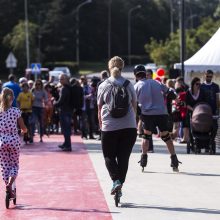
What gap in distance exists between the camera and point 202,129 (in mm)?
17781

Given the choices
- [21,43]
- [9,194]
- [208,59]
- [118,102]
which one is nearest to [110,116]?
[118,102]

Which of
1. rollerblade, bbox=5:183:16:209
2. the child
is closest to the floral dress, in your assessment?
the child

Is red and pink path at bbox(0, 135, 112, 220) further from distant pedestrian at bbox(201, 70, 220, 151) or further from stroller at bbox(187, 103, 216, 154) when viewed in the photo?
distant pedestrian at bbox(201, 70, 220, 151)

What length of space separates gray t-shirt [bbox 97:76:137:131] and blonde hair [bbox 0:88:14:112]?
1198 mm

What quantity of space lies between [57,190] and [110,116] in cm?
226

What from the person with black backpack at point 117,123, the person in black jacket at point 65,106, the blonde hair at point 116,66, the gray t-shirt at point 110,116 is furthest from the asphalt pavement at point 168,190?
the person in black jacket at point 65,106

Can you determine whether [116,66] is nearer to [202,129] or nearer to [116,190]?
[116,190]

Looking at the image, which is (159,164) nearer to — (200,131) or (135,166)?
(135,166)

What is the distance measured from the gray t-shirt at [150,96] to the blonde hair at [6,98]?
384 centimetres

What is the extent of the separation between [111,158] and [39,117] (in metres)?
12.5

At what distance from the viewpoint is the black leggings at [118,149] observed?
35.9 feet

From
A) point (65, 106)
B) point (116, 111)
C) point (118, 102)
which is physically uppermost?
point (118, 102)

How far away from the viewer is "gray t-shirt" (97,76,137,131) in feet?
35.9

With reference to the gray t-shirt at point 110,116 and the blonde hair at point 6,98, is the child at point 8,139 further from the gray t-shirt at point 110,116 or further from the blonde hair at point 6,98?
the gray t-shirt at point 110,116
